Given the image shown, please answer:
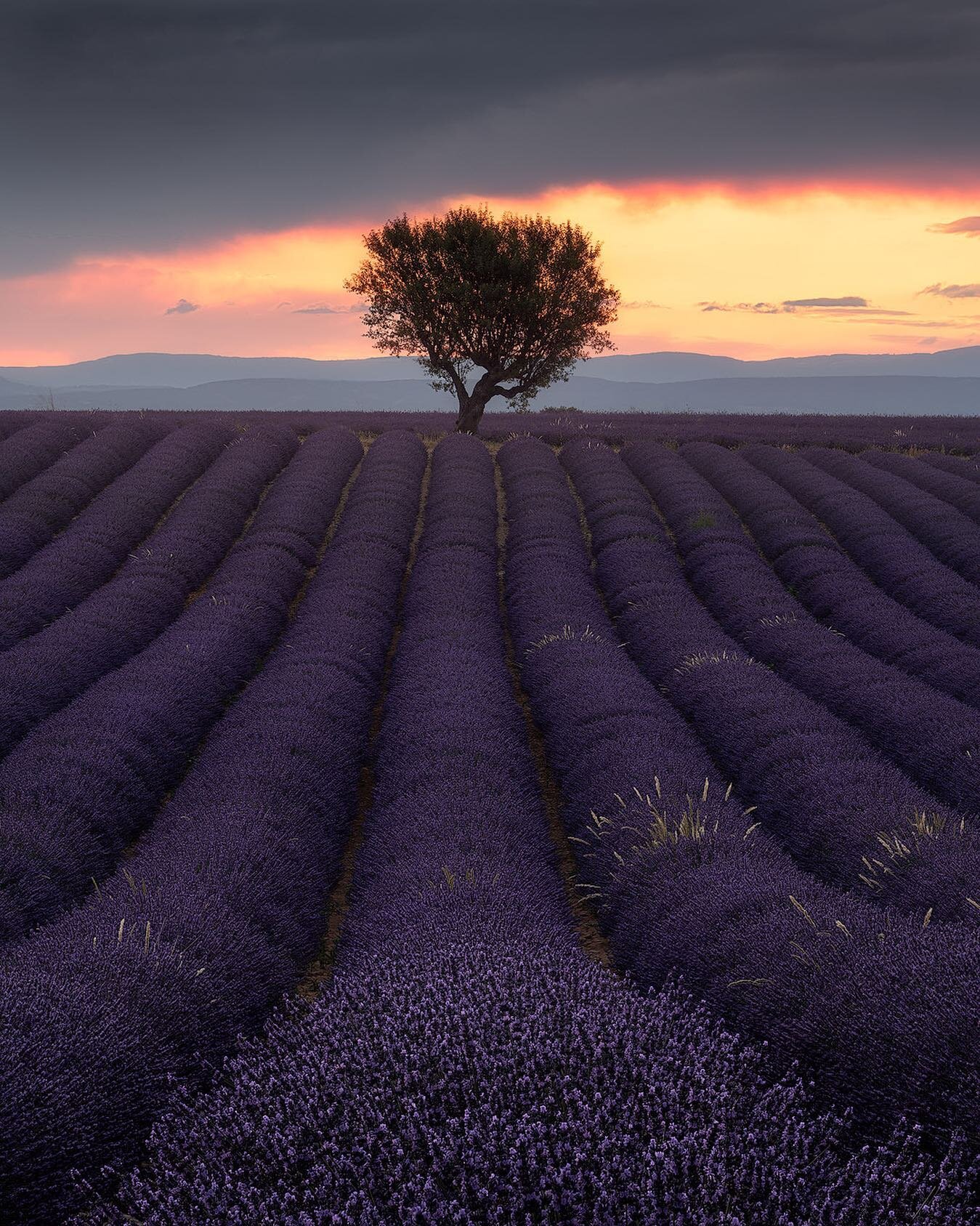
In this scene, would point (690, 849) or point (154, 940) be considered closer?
point (154, 940)

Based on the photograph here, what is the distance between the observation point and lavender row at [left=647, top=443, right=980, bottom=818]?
20.4 feet

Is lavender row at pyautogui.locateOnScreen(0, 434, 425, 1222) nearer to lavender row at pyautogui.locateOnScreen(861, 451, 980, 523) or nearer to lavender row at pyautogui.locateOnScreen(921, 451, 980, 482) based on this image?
lavender row at pyautogui.locateOnScreen(861, 451, 980, 523)

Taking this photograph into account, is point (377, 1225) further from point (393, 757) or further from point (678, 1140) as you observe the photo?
point (393, 757)

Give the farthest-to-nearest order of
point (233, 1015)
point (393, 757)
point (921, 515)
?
point (921, 515) → point (393, 757) → point (233, 1015)

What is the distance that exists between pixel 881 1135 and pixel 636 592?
8278 mm

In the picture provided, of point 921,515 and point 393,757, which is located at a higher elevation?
point 921,515

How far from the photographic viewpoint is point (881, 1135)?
7.89 feet

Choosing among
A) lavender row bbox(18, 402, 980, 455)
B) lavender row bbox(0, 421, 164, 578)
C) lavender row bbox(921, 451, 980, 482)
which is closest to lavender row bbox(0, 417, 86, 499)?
lavender row bbox(0, 421, 164, 578)

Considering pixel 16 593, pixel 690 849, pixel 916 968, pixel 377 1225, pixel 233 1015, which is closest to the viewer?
pixel 377 1225

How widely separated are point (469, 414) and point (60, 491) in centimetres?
1225

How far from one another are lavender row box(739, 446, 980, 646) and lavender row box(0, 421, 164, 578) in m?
11.0

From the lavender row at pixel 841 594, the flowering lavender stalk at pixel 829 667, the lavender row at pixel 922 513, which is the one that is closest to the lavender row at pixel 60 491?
the flowering lavender stalk at pixel 829 667

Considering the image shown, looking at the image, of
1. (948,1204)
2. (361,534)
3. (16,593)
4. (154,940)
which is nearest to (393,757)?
(154,940)

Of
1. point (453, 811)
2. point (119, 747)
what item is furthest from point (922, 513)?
point (119, 747)
